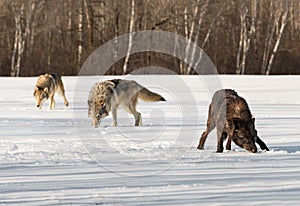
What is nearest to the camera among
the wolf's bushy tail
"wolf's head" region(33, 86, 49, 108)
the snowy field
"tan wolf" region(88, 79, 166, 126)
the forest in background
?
the snowy field

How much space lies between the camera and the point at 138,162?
275 inches

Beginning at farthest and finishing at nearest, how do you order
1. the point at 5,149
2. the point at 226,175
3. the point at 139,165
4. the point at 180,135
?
the point at 180,135 < the point at 5,149 < the point at 139,165 < the point at 226,175

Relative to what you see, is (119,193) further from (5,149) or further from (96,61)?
(96,61)

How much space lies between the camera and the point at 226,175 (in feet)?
20.1

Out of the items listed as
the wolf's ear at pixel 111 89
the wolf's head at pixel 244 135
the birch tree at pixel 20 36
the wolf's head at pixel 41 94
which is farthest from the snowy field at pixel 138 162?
the birch tree at pixel 20 36

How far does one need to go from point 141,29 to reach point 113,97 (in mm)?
22285

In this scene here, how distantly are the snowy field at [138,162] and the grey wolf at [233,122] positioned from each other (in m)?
0.16

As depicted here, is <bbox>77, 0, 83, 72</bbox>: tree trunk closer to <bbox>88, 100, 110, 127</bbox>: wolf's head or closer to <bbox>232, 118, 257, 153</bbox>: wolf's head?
<bbox>88, 100, 110, 127</bbox>: wolf's head

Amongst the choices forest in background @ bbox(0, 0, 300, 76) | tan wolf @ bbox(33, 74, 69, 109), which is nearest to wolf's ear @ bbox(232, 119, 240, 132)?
tan wolf @ bbox(33, 74, 69, 109)

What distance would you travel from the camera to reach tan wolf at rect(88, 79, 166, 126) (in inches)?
416

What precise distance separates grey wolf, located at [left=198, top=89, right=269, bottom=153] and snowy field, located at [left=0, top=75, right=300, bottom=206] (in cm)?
16

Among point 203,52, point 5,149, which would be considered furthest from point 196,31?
point 5,149

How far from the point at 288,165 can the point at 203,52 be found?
2583cm

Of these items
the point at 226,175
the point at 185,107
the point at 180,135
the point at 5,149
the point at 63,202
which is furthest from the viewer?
the point at 185,107
